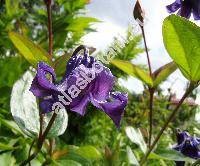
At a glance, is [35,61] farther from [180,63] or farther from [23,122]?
[180,63]

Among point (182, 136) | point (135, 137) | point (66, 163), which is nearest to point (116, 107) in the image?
point (66, 163)

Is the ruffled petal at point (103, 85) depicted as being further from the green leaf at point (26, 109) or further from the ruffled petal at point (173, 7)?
the ruffled petal at point (173, 7)

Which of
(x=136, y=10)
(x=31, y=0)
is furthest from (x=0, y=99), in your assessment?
(x=31, y=0)

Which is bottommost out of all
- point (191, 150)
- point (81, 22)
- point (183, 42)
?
point (191, 150)

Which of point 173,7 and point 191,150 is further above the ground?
point 173,7

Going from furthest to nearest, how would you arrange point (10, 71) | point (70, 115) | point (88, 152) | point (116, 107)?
point (70, 115) < point (10, 71) < point (88, 152) < point (116, 107)

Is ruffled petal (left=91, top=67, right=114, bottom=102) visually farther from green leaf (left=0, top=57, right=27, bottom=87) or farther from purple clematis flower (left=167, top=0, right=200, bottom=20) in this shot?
green leaf (left=0, top=57, right=27, bottom=87)

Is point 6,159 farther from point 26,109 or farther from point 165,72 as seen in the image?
point 165,72
